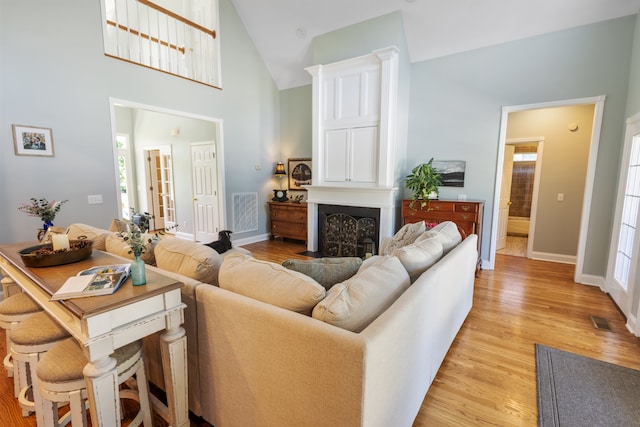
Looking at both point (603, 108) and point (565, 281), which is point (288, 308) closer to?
point (565, 281)

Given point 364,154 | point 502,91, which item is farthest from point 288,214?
point 502,91

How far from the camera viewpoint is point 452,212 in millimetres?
3938

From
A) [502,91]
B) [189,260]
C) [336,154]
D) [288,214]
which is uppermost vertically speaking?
[502,91]

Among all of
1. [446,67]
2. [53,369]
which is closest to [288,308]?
[53,369]

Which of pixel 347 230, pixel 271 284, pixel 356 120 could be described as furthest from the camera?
pixel 347 230

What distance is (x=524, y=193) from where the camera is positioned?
7.00 m

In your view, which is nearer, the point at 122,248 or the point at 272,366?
the point at 272,366

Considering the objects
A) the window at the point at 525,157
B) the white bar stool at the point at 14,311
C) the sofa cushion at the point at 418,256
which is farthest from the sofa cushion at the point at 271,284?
the window at the point at 525,157

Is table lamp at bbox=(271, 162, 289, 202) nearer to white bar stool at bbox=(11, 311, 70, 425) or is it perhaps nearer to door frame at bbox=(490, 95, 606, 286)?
door frame at bbox=(490, 95, 606, 286)

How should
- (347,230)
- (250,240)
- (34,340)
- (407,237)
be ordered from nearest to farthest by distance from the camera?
(34,340)
(407,237)
(347,230)
(250,240)

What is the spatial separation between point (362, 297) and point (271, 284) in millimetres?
400

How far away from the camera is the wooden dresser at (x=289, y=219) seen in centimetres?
546

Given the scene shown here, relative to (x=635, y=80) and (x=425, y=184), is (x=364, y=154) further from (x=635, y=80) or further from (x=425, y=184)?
(x=635, y=80)

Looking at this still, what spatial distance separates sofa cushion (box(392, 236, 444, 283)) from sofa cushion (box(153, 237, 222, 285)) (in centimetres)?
106
